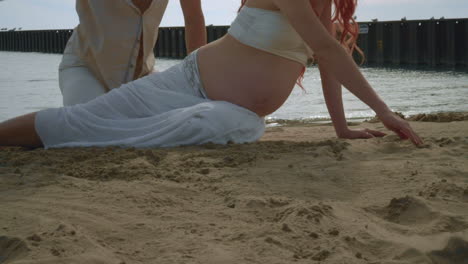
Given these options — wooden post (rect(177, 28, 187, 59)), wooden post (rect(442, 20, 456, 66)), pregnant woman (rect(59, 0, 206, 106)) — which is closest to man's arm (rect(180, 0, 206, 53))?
pregnant woman (rect(59, 0, 206, 106))

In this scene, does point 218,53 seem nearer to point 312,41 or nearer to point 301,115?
point 312,41

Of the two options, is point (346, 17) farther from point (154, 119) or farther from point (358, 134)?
point (154, 119)

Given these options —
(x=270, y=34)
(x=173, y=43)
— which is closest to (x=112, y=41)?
(x=270, y=34)

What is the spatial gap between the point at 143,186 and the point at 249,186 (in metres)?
0.44

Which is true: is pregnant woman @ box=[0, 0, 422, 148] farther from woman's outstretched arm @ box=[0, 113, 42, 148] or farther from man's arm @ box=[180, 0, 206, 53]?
man's arm @ box=[180, 0, 206, 53]

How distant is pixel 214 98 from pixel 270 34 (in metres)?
0.52

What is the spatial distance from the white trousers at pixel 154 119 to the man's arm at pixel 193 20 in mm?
800

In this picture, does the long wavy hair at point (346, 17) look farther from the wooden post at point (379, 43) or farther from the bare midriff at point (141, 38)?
the wooden post at point (379, 43)

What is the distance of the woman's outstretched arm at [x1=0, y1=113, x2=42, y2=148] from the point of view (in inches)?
148

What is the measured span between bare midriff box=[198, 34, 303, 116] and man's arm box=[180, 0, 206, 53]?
2.86ft

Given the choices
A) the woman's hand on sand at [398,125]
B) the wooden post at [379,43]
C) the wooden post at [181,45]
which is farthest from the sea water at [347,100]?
the wooden post at [181,45]

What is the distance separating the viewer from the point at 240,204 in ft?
8.15

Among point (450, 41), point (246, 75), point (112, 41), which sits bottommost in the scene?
point (450, 41)

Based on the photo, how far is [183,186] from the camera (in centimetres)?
276
